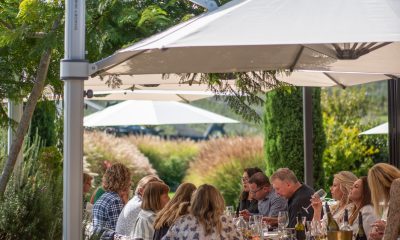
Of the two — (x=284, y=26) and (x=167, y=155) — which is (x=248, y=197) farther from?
(x=167, y=155)

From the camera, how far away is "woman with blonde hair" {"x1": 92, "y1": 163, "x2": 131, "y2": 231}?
9.15 meters

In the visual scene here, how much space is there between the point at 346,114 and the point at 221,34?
66.7ft

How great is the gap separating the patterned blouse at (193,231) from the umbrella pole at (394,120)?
22.6ft

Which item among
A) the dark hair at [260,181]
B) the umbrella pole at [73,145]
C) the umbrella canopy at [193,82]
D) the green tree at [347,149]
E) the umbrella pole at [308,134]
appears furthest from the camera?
the green tree at [347,149]

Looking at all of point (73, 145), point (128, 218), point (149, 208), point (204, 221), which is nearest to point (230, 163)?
point (128, 218)

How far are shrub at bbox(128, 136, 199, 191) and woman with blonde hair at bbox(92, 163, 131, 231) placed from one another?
52.3ft

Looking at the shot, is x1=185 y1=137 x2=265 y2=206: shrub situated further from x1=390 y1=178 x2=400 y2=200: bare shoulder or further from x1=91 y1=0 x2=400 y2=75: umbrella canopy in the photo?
x1=91 y1=0 x2=400 y2=75: umbrella canopy

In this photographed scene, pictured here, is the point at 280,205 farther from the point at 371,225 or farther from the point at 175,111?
the point at 175,111

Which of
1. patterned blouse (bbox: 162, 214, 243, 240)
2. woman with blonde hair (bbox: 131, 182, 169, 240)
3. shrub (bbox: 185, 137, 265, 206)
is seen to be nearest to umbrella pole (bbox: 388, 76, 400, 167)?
shrub (bbox: 185, 137, 265, 206)

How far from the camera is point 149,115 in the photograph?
1680 centimetres

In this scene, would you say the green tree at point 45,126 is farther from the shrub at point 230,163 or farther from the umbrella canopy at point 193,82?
the umbrella canopy at point 193,82

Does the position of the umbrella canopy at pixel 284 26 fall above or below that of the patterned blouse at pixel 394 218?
above

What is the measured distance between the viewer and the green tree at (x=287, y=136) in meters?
15.5

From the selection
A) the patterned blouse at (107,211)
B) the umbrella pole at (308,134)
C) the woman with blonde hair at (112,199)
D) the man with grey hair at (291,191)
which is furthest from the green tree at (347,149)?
the patterned blouse at (107,211)
